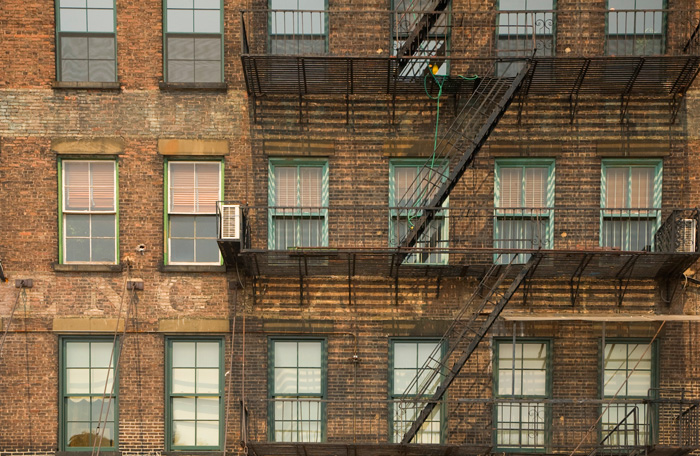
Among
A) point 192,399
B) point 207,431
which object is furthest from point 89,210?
point 207,431

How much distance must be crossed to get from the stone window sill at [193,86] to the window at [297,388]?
4607 millimetres

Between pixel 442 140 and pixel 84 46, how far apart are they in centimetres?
659

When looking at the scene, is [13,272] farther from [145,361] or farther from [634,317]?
[634,317]

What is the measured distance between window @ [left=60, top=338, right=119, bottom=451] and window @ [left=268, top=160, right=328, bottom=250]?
364 cm

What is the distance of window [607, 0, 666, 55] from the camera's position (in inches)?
485

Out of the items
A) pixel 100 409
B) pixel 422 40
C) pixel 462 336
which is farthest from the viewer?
pixel 100 409

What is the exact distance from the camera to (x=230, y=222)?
11359 mm

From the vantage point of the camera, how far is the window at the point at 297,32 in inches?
486

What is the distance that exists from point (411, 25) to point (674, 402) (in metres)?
7.66

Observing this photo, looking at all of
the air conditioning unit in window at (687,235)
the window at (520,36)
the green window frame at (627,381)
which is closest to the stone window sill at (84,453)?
the green window frame at (627,381)

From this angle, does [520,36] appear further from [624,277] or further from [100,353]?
[100,353]

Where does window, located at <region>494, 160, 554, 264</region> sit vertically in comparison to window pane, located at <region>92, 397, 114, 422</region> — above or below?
above

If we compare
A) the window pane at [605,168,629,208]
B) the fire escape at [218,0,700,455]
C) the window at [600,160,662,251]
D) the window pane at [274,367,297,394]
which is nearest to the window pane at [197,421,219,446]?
the fire escape at [218,0,700,455]

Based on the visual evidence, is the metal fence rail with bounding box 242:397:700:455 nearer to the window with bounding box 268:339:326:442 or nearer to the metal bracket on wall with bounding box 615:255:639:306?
the window with bounding box 268:339:326:442
